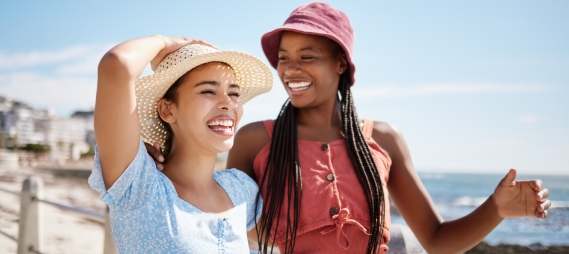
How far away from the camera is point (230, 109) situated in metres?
1.98

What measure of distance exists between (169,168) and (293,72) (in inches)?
29.9

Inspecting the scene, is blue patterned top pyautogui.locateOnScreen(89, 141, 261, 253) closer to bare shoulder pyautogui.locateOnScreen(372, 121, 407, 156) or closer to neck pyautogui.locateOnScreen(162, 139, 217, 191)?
neck pyautogui.locateOnScreen(162, 139, 217, 191)

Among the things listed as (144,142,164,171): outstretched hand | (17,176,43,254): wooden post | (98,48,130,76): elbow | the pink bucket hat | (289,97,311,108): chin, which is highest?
the pink bucket hat

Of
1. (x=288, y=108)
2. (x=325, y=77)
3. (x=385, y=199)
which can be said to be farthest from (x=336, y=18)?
(x=385, y=199)

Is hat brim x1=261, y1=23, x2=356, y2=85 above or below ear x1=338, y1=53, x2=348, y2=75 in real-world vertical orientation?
above

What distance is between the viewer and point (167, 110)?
2.08 metres

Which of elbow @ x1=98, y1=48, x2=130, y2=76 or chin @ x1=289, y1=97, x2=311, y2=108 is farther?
chin @ x1=289, y1=97, x2=311, y2=108

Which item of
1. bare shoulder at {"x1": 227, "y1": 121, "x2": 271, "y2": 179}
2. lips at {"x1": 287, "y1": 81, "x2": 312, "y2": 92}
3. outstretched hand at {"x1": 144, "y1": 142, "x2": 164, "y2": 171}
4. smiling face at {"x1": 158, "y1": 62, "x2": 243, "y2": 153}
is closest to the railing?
bare shoulder at {"x1": 227, "y1": 121, "x2": 271, "y2": 179}

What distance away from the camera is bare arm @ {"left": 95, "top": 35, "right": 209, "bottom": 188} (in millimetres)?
1582

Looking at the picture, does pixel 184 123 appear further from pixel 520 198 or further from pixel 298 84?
pixel 520 198

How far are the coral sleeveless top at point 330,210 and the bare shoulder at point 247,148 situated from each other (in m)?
0.13

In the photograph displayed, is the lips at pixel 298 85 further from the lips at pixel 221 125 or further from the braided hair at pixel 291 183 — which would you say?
the lips at pixel 221 125

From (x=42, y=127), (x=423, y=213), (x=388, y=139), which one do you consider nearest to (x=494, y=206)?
(x=423, y=213)

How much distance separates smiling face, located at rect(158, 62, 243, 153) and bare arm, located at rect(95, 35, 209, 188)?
286 millimetres
